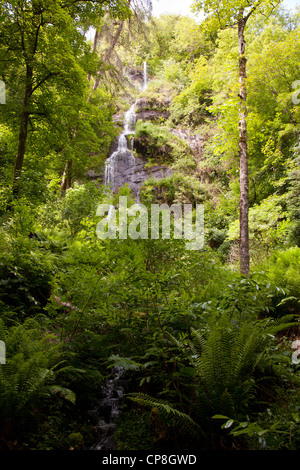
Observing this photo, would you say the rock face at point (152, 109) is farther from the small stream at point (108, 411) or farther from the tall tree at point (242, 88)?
the small stream at point (108, 411)

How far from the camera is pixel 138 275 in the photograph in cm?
296

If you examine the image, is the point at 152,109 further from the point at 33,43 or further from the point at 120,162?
the point at 33,43

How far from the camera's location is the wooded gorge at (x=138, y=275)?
2.00 m

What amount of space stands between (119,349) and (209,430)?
1.41m

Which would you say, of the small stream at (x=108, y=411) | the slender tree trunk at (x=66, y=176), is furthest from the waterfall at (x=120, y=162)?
the small stream at (x=108, y=411)

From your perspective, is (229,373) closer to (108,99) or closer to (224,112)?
(224,112)

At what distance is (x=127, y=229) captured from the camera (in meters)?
4.96

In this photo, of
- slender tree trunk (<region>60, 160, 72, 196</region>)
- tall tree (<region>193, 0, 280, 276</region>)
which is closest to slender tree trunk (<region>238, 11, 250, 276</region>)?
tall tree (<region>193, 0, 280, 276</region>)

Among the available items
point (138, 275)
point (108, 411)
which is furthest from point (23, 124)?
point (108, 411)
